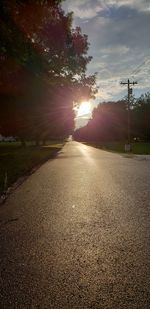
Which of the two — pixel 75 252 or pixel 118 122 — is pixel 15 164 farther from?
pixel 118 122

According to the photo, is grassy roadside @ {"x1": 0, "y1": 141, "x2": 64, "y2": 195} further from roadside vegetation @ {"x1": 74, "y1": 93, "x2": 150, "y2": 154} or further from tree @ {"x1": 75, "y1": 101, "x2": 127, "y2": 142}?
tree @ {"x1": 75, "y1": 101, "x2": 127, "y2": 142}

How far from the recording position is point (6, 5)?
11.4m

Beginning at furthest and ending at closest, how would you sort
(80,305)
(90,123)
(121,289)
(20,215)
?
(90,123), (20,215), (121,289), (80,305)

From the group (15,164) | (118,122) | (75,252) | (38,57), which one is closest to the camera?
(75,252)

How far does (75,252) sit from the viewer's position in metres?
5.50

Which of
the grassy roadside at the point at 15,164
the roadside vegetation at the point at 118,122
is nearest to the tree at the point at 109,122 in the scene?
the roadside vegetation at the point at 118,122

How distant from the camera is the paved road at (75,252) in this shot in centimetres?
393

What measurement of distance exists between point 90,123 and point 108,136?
13712 mm

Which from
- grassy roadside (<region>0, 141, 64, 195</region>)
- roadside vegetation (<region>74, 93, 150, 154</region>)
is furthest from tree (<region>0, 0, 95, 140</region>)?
roadside vegetation (<region>74, 93, 150, 154</region>)

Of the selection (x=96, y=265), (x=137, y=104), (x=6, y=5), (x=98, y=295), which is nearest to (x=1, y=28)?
(x=6, y=5)

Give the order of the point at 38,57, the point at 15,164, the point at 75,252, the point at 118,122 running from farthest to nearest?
the point at 118,122 < the point at 15,164 < the point at 38,57 < the point at 75,252

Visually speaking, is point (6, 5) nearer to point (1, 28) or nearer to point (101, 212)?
point (1, 28)

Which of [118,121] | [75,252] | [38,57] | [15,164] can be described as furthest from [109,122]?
[75,252]

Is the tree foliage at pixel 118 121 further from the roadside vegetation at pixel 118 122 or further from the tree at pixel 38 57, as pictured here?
the tree at pixel 38 57
